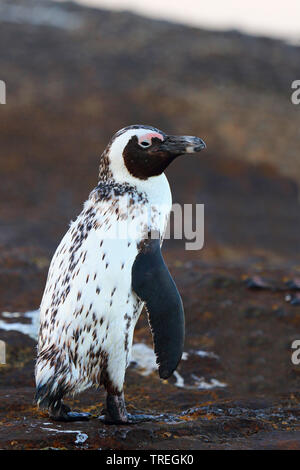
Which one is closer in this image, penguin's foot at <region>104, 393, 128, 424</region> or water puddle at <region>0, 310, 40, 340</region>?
penguin's foot at <region>104, 393, 128, 424</region>

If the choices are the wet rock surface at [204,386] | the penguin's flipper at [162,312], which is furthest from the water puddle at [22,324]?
the penguin's flipper at [162,312]

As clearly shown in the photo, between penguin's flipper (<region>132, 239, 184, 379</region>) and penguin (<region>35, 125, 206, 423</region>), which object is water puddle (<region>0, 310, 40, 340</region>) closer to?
penguin (<region>35, 125, 206, 423</region>)

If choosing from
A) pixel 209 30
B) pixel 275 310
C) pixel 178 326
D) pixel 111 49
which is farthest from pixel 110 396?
pixel 209 30

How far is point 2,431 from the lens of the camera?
177 inches

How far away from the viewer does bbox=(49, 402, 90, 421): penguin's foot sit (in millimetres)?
4715

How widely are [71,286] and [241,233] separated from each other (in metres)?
11.3

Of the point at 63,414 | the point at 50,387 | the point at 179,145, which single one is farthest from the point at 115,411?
the point at 179,145

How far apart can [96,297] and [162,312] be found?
524 mm

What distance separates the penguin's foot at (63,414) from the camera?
4.71m

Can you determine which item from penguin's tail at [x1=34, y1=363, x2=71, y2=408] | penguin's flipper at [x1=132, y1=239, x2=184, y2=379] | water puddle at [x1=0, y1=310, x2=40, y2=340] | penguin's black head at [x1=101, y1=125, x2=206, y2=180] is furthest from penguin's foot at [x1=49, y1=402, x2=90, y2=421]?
water puddle at [x1=0, y1=310, x2=40, y2=340]

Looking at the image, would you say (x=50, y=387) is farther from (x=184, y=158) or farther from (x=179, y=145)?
(x=184, y=158)

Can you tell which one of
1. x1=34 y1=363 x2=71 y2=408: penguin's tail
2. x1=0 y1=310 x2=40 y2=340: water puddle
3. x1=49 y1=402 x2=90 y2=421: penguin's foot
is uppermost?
x1=0 y1=310 x2=40 y2=340: water puddle

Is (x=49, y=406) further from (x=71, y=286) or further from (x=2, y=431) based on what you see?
(x=71, y=286)

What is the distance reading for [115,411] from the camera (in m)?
4.74
